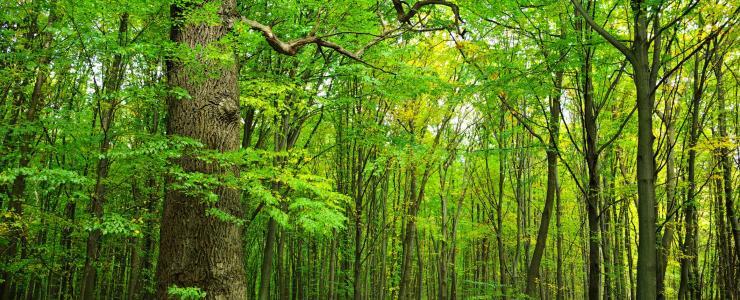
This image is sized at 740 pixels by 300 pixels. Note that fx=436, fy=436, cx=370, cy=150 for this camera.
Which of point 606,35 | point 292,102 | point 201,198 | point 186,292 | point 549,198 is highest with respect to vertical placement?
point 292,102

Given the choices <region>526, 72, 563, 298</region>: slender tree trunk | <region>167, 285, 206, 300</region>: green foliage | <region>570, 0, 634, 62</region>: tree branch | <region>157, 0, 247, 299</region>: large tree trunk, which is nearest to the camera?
<region>570, 0, 634, 62</region>: tree branch

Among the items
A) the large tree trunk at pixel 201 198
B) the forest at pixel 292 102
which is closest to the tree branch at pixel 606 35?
the forest at pixel 292 102

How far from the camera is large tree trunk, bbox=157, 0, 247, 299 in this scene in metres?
5.08

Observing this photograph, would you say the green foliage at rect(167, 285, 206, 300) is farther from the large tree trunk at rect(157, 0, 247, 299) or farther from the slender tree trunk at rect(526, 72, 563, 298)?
the slender tree trunk at rect(526, 72, 563, 298)

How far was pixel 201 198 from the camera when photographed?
197 inches

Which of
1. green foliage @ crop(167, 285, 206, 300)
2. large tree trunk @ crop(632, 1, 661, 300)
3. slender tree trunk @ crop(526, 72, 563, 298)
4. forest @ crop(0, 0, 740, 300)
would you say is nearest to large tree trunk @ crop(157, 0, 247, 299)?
forest @ crop(0, 0, 740, 300)

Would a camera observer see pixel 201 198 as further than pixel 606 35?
Yes

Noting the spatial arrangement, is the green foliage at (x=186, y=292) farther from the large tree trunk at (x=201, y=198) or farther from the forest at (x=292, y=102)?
the large tree trunk at (x=201, y=198)

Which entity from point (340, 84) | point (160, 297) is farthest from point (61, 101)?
point (160, 297)

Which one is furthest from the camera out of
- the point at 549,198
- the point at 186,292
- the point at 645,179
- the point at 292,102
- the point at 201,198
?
the point at 549,198

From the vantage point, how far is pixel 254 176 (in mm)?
5391

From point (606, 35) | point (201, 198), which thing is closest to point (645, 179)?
point (606, 35)

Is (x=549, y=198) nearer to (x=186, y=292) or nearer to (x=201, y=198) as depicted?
(x=201, y=198)

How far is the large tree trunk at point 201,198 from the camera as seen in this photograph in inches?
200
